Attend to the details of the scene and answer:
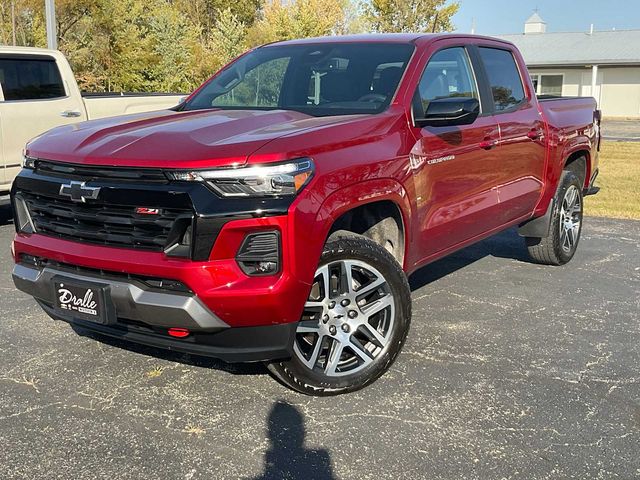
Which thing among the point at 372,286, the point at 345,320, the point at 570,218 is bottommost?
the point at 570,218

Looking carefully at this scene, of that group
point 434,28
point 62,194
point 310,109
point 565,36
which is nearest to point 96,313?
point 62,194

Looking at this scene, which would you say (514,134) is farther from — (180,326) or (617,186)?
(617,186)

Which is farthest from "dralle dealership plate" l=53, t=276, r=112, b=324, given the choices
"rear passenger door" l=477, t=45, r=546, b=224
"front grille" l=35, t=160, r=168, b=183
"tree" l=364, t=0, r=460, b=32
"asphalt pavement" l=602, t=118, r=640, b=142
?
"tree" l=364, t=0, r=460, b=32

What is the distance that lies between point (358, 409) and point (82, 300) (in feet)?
4.83

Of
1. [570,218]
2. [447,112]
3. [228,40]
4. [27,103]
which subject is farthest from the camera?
[228,40]

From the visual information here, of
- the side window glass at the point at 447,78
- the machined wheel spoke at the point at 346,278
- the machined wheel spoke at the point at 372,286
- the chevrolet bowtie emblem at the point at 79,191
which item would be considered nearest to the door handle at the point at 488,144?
the side window glass at the point at 447,78

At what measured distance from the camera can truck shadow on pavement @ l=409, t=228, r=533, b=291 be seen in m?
6.14

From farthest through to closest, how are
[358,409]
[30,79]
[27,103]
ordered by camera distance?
[30,79], [27,103], [358,409]

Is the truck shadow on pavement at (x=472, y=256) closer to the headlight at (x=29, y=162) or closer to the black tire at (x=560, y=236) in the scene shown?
the black tire at (x=560, y=236)

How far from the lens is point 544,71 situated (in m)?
41.2

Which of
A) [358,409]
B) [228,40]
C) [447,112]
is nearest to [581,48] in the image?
[228,40]

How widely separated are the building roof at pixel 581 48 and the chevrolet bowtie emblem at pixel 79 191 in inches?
1543

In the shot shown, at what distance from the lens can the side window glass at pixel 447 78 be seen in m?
4.40

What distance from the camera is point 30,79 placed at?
Result: 8.48 m
